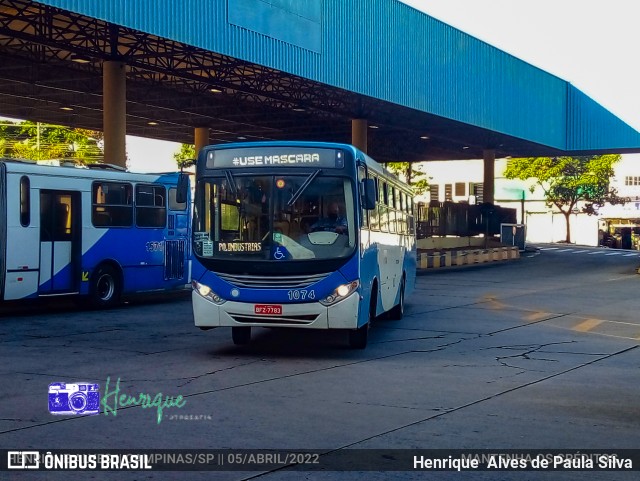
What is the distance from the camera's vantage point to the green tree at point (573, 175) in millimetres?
77812

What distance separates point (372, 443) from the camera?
7.74 m

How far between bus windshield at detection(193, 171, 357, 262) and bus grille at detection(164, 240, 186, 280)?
9.53m

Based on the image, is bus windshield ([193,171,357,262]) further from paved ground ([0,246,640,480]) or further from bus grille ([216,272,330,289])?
paved ground ([0,246,640,480])

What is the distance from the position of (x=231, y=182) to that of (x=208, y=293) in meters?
1.63

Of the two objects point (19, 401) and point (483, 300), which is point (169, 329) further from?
point (483, 300)

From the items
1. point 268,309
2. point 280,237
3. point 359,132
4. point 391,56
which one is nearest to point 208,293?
point 268,309

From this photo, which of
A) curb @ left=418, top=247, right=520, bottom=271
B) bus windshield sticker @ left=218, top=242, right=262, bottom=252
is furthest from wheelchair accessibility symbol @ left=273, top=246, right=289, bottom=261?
curb @ left=418, top=247, right=520, bottom=271

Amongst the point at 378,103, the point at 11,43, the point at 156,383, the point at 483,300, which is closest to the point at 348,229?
the point at 156,383

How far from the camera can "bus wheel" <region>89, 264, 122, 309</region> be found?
66.7ft

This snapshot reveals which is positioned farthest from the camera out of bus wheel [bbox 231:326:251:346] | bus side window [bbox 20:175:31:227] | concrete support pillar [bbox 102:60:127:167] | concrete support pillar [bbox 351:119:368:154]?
concrete support pillar [bbox 351:119:368:154]

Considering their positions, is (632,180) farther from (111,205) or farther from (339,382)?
(339,382)

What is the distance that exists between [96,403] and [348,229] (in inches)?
191

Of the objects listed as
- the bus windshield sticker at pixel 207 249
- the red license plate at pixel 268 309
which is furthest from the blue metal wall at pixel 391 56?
the red license plate at pixel 268 309

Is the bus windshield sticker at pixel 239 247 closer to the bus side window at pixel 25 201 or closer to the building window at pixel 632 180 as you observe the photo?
the bus side window at pixel 25 201
